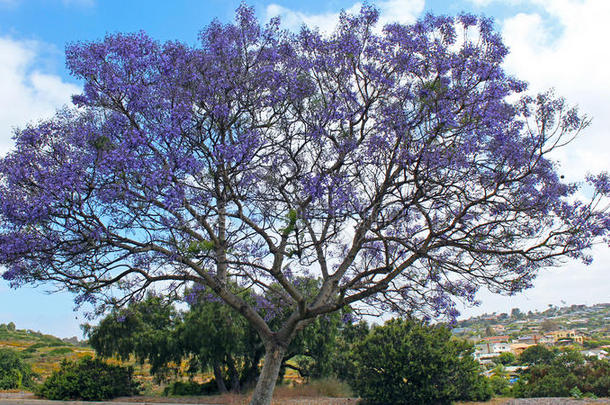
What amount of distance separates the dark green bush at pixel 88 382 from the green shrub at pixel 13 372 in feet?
16.3

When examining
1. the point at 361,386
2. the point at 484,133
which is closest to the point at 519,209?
the point at 484,133

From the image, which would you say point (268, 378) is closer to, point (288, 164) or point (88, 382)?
point (288, 164)

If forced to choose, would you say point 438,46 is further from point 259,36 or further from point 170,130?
point 170,130

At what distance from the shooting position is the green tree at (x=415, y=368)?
13312 mm

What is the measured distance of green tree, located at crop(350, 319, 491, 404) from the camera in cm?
1331

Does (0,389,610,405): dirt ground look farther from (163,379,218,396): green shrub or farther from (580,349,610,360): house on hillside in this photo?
(580,349,610,360): house on hillside

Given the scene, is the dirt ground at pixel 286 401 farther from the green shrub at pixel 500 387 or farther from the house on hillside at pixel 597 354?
the house on hillside at pixel 597 354

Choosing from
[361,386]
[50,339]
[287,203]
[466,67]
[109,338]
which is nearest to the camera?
[466,67]

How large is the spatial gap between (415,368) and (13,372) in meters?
17.9

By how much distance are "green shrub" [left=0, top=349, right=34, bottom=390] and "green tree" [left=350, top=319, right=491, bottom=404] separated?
51.3 ft

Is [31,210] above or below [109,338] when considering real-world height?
above

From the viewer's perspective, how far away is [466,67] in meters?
8.95

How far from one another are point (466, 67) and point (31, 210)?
8.18 metres

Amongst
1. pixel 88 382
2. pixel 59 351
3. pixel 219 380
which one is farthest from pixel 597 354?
pixel 59 351
